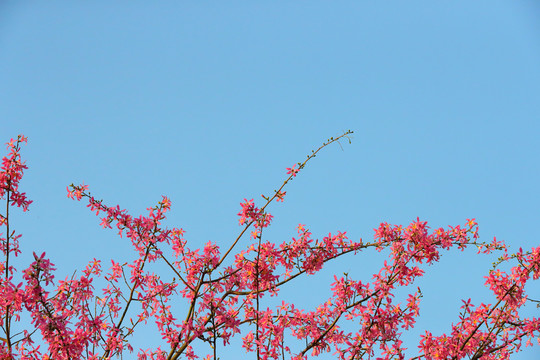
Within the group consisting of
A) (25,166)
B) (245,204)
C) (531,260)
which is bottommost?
(531,260)

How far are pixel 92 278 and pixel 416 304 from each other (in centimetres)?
371

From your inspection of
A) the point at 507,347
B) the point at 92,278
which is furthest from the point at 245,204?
the point at 507,347

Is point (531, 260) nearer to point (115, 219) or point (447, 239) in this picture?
point (447, 239)

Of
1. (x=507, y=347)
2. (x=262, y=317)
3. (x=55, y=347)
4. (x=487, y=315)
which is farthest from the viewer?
(x=507, y=347)

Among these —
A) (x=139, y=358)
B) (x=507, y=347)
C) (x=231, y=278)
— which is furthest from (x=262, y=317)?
(x=507, y=347)

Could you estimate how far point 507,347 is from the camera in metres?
6.22

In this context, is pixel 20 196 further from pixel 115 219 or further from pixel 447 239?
pixel 447 239

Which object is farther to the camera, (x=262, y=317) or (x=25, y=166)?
(x=25, y=166)

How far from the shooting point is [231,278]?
5.99m

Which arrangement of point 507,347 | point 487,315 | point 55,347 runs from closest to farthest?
point 55,347, point 487,315, point 507,347

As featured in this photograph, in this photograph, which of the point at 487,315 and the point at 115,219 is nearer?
the point at 487,315

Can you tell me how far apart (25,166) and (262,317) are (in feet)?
11.2

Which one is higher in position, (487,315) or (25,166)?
(25,166)

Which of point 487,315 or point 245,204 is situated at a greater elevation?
point 245,204
